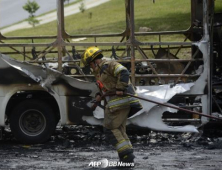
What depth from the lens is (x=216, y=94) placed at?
34.2ft

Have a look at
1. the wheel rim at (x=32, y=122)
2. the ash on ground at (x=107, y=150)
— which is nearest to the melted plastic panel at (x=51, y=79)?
the wheel rim at (x=32, y=122)

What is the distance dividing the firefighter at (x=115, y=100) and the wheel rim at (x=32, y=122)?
1.91 meters

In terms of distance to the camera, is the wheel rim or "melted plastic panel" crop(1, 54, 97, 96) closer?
"melted plastic panel" crop(1, 54, 97, 96)

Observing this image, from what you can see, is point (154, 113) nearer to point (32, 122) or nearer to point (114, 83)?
point (114, 83)

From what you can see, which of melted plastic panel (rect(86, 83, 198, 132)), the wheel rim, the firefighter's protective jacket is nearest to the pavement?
the wheel rim

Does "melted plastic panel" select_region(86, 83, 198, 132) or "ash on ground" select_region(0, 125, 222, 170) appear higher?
"melted plastic panel" select_region(86, 83, 198, 132)

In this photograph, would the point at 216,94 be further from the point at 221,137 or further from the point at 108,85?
the point at 108,85

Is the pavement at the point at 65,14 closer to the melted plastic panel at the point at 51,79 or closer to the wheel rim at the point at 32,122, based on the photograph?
the wheel rim at the point at 32,122

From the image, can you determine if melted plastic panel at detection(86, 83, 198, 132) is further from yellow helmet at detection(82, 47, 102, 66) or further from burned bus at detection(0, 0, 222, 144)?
yellow helmet at detection(82, 47, 102, 66)

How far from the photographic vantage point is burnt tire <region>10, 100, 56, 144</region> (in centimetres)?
970

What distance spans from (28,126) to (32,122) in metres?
0.09

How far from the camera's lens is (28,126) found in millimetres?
9766

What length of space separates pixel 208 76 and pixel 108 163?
2364mm

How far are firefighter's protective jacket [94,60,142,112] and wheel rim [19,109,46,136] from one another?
6.60 ft
